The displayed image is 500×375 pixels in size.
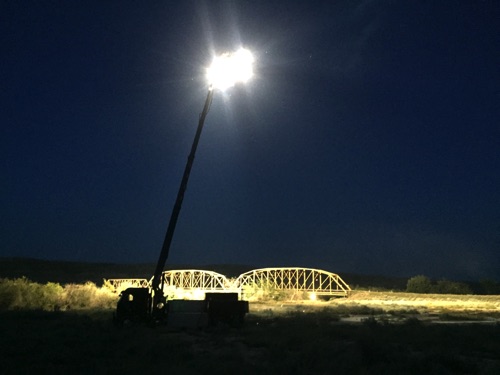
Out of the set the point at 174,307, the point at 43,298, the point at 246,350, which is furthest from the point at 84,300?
the point at 246,350

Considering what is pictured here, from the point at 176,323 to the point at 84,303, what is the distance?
1511 cm

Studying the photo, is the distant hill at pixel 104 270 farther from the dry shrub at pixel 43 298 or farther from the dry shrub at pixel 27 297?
the dry shrub at pixel 27 297

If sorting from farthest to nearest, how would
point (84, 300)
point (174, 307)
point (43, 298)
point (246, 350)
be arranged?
point (84, 300) < point (43, 298) < point (174, 307) < point (246, 350)

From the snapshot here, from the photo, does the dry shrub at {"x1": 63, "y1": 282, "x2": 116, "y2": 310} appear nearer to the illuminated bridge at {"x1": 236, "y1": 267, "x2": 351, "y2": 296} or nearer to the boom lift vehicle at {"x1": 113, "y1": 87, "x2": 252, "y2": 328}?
the boom lift vehicle at {"x1": 113, "y1": 87, "x2": 252, "y2": 328}

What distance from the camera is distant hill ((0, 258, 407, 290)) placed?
115613mm

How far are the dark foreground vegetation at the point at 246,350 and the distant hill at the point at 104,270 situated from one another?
9785cm

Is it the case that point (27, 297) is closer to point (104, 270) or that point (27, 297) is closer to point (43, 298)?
point (43, 298)

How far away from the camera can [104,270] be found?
463 ft

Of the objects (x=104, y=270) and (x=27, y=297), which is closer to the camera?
(x=27, y=297)

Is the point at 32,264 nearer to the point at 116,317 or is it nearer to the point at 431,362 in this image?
the point at 116,317

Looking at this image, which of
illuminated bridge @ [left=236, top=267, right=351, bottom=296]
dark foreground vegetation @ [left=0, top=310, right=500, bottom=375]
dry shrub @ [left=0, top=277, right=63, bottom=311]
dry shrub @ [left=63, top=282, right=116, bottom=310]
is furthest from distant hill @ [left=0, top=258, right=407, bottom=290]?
dark foreground vegetation @ [left=0, top=310, right=500, bottom=375]

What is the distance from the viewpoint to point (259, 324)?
69.5 feet

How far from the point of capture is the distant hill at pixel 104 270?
116 metres

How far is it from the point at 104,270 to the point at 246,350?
136545 millimetres
